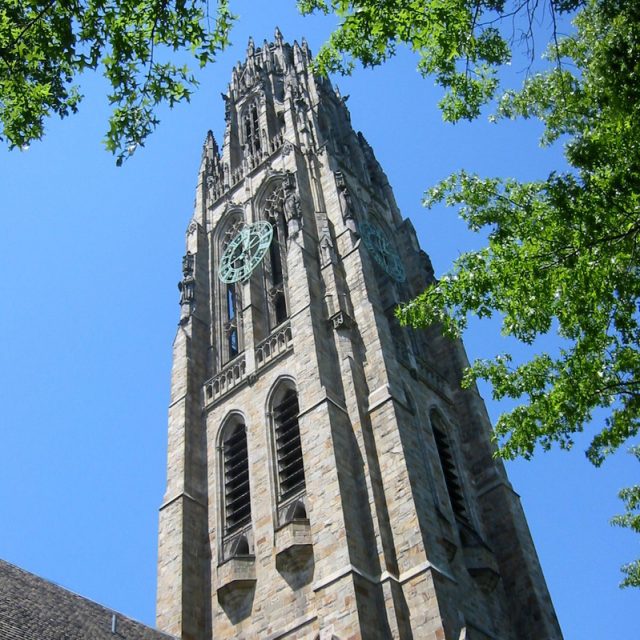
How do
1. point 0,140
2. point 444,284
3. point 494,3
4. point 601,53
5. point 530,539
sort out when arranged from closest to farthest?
1. point 0,140
2. point 494,3
3. point 601,53
4. point 444,284
5. point 530,539

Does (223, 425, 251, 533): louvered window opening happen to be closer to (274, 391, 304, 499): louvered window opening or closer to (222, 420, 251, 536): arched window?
(222, 420, 251, 536): arched window

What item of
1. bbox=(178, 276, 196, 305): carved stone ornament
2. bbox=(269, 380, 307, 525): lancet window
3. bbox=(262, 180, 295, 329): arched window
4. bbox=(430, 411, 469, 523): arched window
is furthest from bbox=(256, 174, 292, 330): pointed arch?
bbox=(430, 411, 469, 523): arched window

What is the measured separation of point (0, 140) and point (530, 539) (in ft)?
61.5

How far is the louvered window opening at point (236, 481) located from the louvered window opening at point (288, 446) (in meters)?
1.24

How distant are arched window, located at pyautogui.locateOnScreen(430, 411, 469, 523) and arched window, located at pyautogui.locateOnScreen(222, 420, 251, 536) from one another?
5427mm

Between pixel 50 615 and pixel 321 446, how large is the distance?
7144 millimetres

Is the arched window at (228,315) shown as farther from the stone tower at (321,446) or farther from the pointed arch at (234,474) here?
the pointed arch at (234,474)

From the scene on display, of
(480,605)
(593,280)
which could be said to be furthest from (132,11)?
(480,605)

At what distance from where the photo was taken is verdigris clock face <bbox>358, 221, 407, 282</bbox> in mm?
29406

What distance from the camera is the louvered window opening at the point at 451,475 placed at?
22.8 meters

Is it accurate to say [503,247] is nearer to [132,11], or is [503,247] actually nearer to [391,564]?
[132,11]

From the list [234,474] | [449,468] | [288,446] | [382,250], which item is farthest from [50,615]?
[382,250]

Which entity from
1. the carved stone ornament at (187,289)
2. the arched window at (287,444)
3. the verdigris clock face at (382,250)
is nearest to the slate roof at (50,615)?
the arched window at (287,444)

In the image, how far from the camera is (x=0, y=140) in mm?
10352
